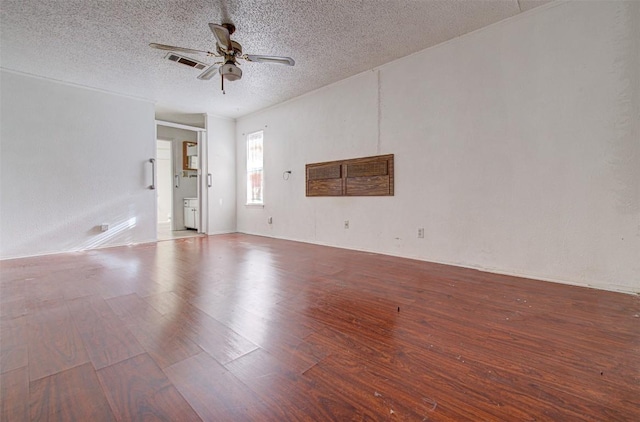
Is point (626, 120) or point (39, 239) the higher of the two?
point (626, 120)

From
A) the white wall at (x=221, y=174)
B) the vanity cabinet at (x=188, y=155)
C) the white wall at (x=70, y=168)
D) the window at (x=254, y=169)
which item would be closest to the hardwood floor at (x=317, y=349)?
the white wall at (x=70, y=168)

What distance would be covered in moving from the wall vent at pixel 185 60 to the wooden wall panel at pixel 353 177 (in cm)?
223

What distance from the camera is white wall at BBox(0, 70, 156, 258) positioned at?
4.05m

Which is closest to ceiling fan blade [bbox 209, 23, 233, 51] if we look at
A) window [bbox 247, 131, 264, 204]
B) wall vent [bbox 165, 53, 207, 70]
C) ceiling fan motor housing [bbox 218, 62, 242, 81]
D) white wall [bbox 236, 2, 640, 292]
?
ceiling fan motor housing [bbox 218, 62, 242, 81]

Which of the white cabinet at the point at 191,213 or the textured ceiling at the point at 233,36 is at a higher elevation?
the textured ceiling at the point at 233,36

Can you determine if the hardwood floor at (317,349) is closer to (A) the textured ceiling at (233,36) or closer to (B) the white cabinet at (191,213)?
(A) the textured ceiling at (233,36)

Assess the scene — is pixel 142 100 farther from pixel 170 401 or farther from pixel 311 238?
pixel 170 401

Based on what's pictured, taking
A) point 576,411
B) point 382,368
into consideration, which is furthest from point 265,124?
point 576,411

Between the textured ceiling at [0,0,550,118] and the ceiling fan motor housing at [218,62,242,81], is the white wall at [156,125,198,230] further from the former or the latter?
the ceiling fan motor housing at [218,62,242,81]

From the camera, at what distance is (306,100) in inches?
202

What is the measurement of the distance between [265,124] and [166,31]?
114 inches

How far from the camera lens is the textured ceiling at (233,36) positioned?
273 cm

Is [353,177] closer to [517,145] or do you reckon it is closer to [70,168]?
[517,145]

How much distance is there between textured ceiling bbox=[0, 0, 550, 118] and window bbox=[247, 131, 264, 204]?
1.84m
